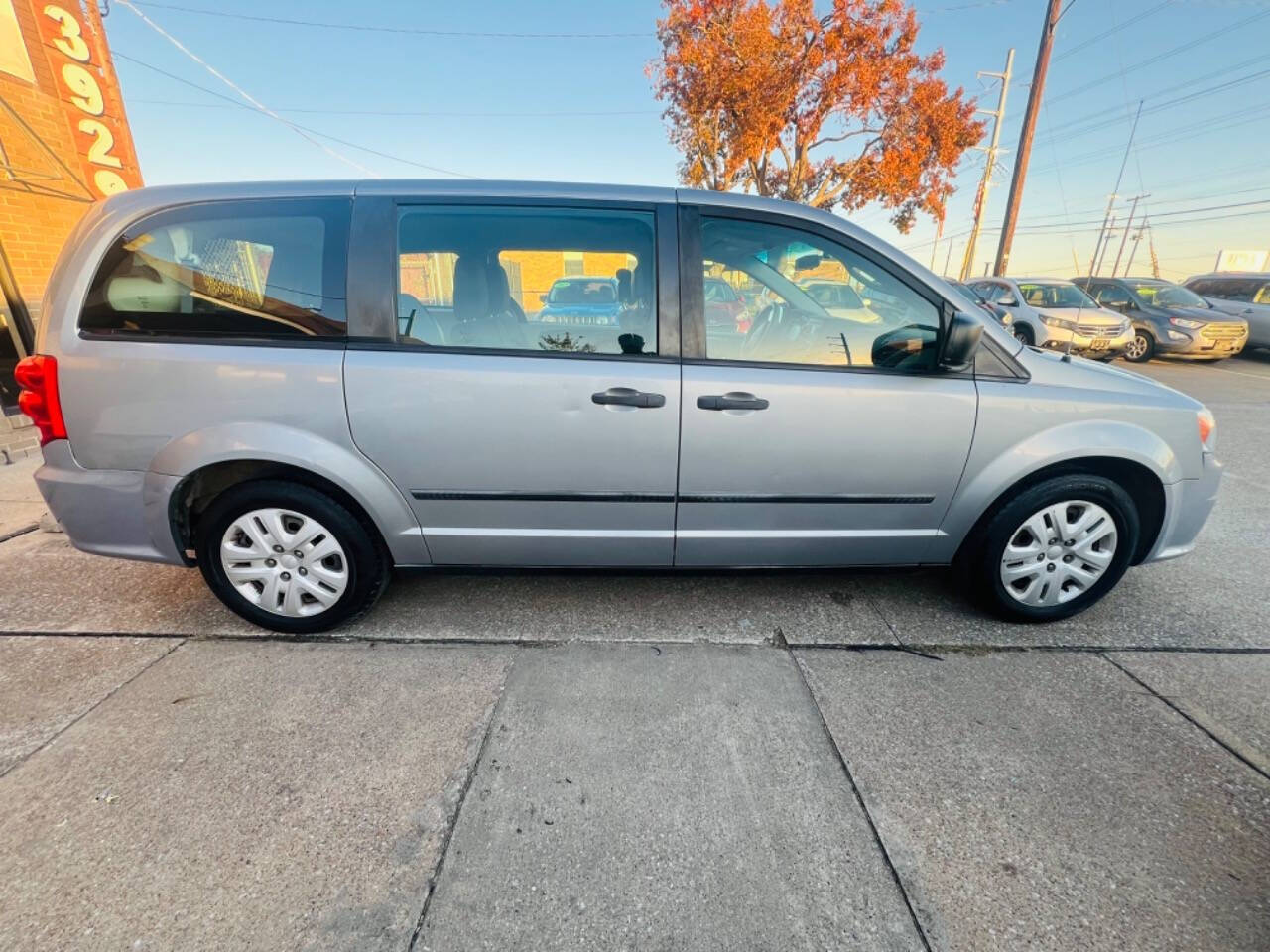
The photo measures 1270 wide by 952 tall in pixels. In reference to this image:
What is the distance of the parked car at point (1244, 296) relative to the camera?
11.5 meters

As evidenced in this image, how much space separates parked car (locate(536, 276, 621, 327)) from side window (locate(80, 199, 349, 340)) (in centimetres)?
79

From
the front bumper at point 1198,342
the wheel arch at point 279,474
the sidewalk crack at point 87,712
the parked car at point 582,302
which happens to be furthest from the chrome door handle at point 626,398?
the front bumper at point 1198,342

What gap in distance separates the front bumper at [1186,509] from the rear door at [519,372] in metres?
2.17

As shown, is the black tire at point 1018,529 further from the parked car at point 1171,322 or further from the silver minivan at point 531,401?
the parked car at point 1171,322

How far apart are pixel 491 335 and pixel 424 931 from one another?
6.04 feet

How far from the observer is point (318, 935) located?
1.32 metres

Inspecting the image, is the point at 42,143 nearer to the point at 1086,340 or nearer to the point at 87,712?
the point at 87,712

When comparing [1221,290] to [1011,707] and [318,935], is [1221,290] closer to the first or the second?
[1011,707]

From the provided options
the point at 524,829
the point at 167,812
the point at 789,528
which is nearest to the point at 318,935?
the point at 524,829

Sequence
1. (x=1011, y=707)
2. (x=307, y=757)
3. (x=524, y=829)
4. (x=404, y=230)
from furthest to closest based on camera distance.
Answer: (x=404, y=230) < (x=1011, y=707) < (x=307, y=757) < (x=524, y=829)

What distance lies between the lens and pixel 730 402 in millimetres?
2160

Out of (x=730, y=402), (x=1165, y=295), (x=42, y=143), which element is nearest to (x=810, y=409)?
(x=730, y=402)

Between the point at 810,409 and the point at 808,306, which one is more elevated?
the point at 808,306

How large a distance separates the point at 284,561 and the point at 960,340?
9.18ft
